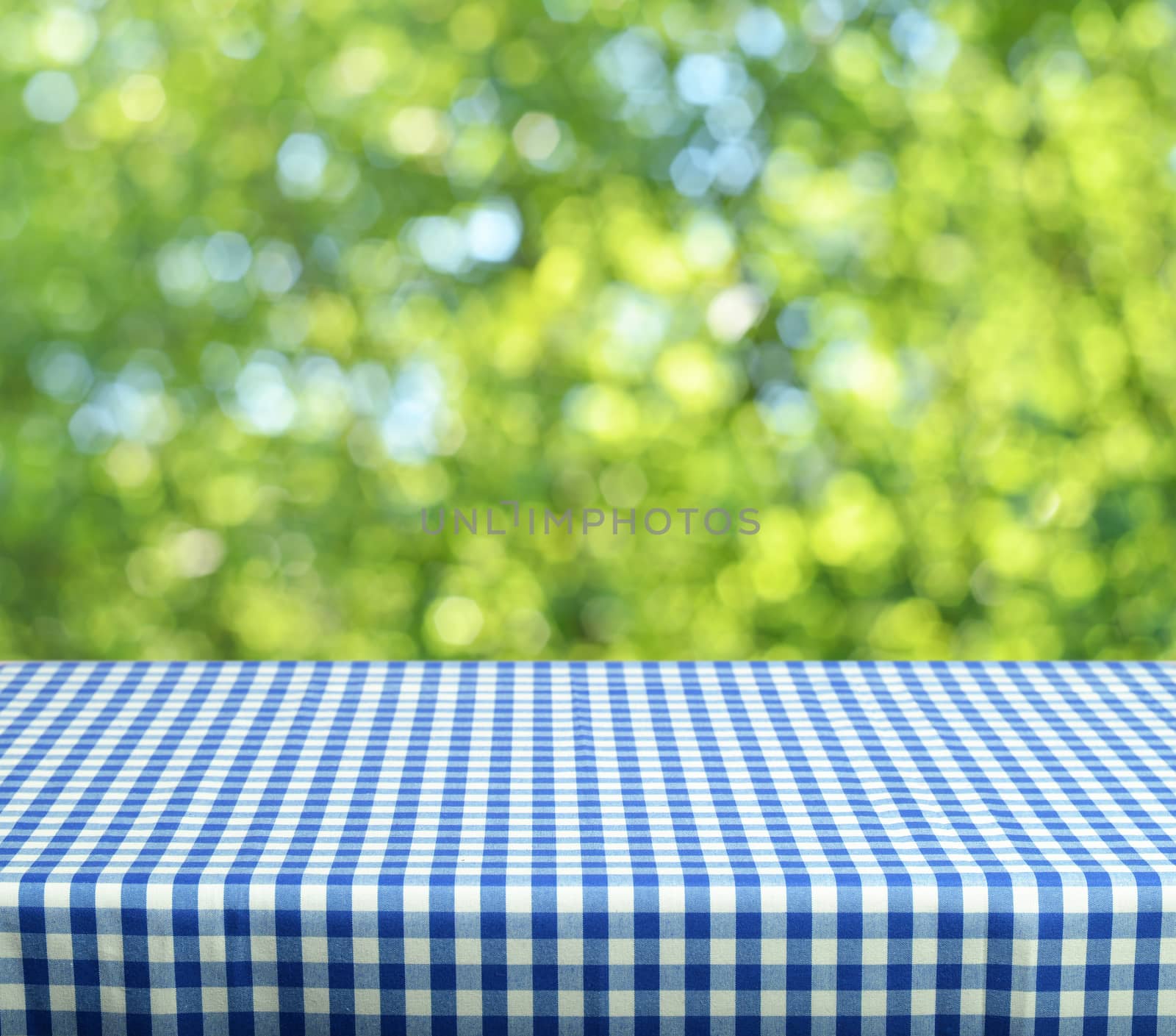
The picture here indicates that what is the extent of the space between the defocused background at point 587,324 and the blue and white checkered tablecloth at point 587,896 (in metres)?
1.05

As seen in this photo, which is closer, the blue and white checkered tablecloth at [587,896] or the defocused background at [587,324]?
the blue and white checkered tablecloth at [587,896]

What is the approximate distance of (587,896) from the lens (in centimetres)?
104

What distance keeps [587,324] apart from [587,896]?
4.43 ft

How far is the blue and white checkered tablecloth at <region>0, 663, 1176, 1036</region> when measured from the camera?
3.39ft

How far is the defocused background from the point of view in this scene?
2.14 metres

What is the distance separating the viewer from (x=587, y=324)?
2.23 metres

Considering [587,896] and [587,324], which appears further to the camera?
[587,324]

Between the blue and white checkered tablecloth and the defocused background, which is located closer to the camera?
the blue and white checkered tablecloth

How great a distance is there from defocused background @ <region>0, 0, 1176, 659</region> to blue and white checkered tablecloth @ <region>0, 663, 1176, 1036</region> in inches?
41.2

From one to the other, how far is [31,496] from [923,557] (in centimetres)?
160

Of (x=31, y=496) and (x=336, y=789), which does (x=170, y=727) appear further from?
(x=31, y=496)

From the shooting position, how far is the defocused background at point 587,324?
7.04 ft

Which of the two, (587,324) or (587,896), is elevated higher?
(587,324)

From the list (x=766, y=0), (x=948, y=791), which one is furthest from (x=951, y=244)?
(x=948, y=791)
